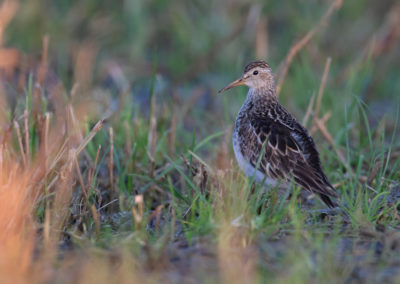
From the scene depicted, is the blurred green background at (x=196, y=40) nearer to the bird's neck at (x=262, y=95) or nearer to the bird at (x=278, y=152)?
the bird's neck at (x=262, y=95)

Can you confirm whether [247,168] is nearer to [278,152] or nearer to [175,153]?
[278,152]

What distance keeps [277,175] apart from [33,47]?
620cm

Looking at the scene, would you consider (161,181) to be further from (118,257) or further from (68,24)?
(68,24)

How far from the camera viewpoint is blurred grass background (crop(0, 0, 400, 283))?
4.16 meters

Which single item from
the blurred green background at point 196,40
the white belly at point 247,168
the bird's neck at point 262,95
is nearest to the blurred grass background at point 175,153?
the blurred green background at point 196,40

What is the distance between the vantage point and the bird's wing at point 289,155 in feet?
17.9

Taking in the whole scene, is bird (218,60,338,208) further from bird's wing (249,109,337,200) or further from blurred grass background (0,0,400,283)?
blurred grass background (0,0,400,283)

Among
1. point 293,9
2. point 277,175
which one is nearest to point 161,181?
point 277,175

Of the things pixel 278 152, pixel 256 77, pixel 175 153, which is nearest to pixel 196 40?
pixel 256 77

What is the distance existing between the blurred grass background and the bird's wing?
25 cm

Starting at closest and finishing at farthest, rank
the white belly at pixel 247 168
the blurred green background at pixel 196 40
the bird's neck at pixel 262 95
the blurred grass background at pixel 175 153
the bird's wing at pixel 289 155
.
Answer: the blurred grass background at pixel 175 153, the bird's wing at pixel 289 155, the white belly at pixel 247 168, the bird's neck at pixel 262 95, the blurred green background at pixel 196 40

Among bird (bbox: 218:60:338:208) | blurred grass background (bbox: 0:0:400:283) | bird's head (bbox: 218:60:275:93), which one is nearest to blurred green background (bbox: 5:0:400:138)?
blurred grass background (bbox: 0:0:400:283)

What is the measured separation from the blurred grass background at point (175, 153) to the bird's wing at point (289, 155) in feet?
0.83

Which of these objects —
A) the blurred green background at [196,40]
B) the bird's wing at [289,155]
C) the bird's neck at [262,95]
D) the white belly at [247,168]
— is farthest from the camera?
the blurred green background at [196,40]
